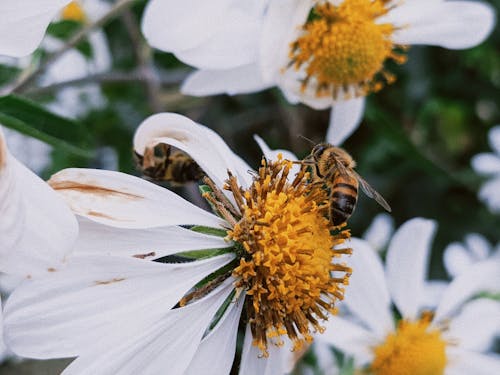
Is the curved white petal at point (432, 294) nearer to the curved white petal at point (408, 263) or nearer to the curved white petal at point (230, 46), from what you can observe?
the curved white petal at point (408, 263)

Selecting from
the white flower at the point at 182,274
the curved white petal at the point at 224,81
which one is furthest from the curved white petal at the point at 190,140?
the curved white petal at the point at 224,81

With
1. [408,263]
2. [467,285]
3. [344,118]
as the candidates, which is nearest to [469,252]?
[467,285]

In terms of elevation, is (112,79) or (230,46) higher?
(230,46)

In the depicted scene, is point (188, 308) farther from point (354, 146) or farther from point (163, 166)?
point (354, 146)

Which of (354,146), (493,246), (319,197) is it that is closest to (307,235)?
(319,197)

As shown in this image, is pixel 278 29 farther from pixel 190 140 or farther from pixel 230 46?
pixel 190 140

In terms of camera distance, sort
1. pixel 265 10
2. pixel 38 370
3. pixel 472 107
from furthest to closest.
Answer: pixel 38 370, pixel 472 107, pixel 265 10
